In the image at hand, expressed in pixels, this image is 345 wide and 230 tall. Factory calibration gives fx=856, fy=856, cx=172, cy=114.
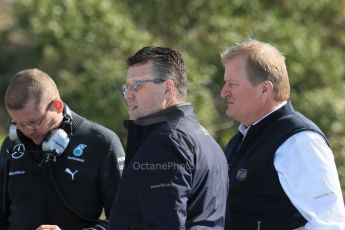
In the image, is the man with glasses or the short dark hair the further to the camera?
the short dark hair

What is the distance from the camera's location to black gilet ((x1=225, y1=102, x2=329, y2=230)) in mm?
3965

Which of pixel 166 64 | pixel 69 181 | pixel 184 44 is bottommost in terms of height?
pixel 69 181

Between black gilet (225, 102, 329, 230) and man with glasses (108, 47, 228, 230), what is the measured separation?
273 mm

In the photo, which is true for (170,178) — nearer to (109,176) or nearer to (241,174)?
(241,174)

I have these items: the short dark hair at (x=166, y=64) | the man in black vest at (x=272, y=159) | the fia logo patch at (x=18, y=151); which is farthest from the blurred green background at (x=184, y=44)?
the short dark hair at (x=166, y=64)

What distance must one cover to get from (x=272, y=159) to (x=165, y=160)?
0.67 metres

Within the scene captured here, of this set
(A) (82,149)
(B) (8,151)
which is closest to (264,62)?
(A) (82,149)

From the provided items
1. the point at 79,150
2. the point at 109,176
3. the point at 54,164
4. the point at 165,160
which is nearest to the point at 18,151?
the point at 54,164

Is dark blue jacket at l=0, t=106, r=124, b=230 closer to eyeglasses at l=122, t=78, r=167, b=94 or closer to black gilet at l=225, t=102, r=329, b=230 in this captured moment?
black gilet at l=225, t=102, r=329, b=230

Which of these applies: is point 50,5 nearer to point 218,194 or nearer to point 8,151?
point 8,151

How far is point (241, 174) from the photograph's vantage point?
13.5 feet

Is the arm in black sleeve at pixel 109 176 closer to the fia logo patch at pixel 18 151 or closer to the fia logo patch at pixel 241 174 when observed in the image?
the fia logo patch at pixel 18 151

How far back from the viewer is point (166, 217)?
351 centimetres

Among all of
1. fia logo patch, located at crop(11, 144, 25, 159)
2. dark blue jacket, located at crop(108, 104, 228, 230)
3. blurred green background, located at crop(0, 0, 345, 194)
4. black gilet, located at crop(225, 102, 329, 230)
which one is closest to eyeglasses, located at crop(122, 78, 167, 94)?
dark blue jacket, located at crop(108, 104, 228, 230)
